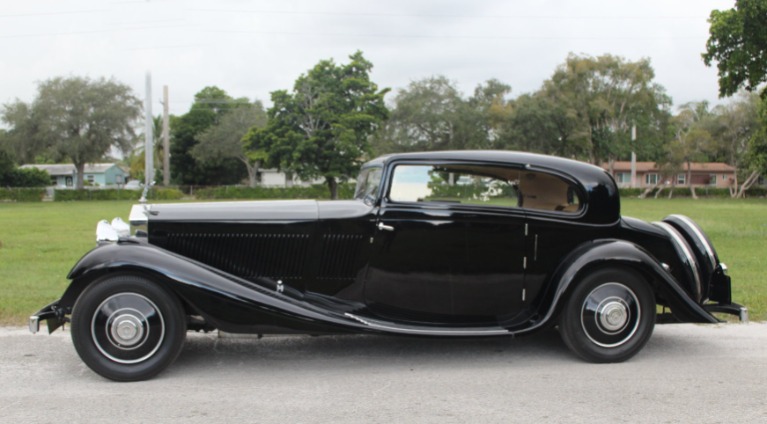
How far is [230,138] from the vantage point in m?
57.7

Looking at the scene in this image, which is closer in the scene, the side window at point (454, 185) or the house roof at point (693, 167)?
the side window at point (454, 185)

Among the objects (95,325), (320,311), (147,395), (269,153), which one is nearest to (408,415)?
(320,311)

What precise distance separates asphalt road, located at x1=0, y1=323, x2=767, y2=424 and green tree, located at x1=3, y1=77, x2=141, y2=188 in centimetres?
4837

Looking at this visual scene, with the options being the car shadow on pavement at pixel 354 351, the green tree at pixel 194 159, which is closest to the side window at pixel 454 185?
the car shadow on pavement at pixel 354 351

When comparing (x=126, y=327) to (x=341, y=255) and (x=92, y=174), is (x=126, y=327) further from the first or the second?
(x=92, y=174)

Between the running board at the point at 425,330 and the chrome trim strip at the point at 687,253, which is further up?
the chrome trim strip at the point at 687,253

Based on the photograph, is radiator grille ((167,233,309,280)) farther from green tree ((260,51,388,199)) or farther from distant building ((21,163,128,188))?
distant building ((21,163,128,188))

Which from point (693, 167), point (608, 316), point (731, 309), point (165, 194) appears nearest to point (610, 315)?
point (608, 316)

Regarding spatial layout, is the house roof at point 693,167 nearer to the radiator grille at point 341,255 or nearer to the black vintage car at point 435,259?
the black vintage car at point 435,259

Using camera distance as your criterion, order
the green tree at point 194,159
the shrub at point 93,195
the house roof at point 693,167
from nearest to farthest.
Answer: the shrub at point 93,195
the green tree at point 194,159
the house roof at point 693,167

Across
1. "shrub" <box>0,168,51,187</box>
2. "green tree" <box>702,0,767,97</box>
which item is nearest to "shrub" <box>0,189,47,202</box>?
"shrub" <box>0,168,51,187</box>

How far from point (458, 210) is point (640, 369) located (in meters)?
1.77

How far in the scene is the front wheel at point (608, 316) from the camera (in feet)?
14.8

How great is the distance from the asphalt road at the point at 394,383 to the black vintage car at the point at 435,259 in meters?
0.32
